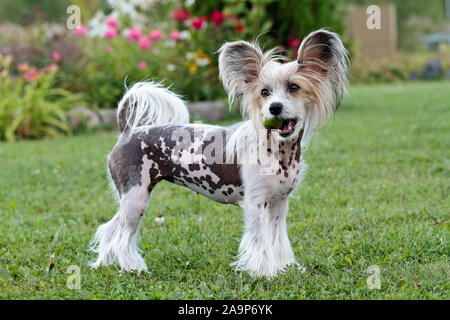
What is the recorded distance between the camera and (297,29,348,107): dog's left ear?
3564 mm

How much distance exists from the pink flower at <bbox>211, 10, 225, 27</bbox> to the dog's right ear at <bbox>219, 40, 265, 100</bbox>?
8147 mm

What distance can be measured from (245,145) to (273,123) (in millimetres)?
335

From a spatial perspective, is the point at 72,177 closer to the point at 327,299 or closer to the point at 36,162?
the point at 36,162

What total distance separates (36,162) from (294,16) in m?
6.87

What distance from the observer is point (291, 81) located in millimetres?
3611

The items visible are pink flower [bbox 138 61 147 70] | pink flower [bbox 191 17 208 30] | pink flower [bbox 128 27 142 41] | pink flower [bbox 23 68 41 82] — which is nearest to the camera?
pink flower [bbox 23 68 41 82]

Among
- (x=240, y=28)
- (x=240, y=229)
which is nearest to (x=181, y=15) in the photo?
(x=240, y=28)

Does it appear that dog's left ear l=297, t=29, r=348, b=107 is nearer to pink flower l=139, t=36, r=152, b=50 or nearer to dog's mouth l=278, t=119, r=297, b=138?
dog's mouth l=278, t=119, r=297, b=138

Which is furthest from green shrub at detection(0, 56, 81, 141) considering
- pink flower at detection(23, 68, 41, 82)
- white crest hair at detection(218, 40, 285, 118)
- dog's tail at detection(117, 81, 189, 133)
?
white crest hair at detection(218, 40, 285, 118)

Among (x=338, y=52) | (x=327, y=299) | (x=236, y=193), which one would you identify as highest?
(x=338, y=52)

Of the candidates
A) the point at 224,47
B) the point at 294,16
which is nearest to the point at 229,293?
the point at 224,47

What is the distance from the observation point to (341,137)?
30.3 ft

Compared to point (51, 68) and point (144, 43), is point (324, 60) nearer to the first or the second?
point (51, 68)

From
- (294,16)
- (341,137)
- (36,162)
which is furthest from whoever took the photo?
(294,16)
